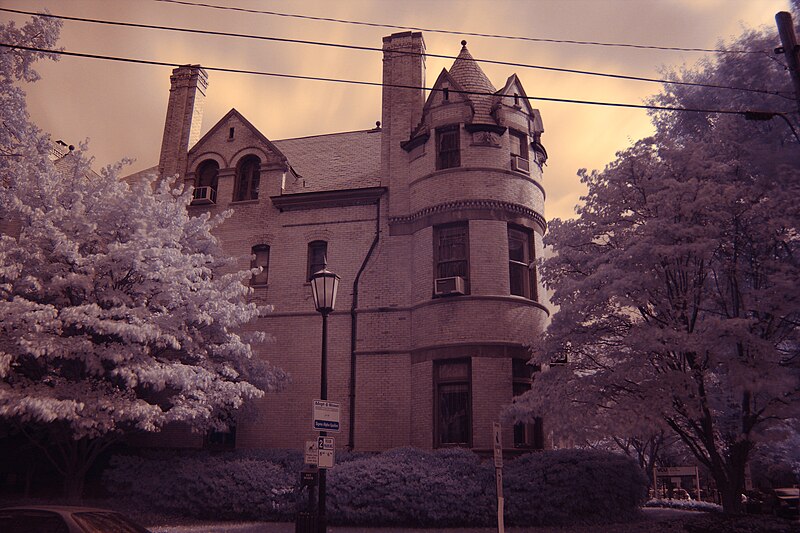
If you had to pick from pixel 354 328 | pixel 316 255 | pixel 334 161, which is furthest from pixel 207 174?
pixel 354 328

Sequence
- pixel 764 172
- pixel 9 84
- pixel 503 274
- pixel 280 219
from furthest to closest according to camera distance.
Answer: pixel 280 219, pixel 503 274, pixel 9 84, pixel 764 172

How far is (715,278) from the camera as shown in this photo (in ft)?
53.1

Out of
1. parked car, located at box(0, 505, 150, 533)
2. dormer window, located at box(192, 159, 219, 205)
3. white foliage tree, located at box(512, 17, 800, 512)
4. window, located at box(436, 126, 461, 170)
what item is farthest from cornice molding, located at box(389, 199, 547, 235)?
parked car, located at box(0, 505, 150, 533)

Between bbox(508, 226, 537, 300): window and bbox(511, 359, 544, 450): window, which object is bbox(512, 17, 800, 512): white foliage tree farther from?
bbox(508, 226, 537, 300): window

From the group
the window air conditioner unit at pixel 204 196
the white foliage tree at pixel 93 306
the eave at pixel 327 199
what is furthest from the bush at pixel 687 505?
the window air conditioner unit at pixel 204 196

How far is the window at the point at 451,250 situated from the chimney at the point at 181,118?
11659mm

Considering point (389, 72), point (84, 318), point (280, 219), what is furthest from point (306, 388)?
point (389, 72)

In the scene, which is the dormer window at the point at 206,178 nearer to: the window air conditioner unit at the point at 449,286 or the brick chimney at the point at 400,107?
the brick chimney at the point at 400,107

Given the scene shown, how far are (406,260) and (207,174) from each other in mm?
9821

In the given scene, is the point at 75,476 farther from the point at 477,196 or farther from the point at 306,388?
the point at 477,196

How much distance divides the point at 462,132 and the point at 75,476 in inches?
638

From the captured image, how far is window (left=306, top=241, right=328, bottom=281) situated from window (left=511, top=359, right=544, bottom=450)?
26.0 feet

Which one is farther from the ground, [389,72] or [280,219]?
[389,72]

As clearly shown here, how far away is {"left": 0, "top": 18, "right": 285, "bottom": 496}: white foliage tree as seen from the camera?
15.3 metres
